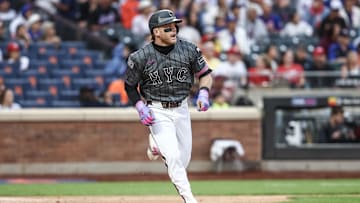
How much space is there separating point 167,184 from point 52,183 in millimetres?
1874

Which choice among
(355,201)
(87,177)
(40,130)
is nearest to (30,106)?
(40,130)

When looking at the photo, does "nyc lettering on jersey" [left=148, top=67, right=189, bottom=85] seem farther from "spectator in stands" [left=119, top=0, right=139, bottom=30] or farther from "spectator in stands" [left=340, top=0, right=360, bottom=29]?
"spectator in stands" [left=340, top=0, right=360, bottom=29]

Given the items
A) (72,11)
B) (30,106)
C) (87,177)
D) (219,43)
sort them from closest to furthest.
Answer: (87,177) < (30,106) < (219,43) < (72,11)

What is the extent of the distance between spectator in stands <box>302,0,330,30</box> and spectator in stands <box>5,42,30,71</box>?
600 cm

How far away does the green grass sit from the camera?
456 inches

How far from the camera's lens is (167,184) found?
1415cm

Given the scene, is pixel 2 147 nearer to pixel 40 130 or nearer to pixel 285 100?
pixel 40 130

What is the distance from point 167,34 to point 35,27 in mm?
9933

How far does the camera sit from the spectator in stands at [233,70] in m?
16.9

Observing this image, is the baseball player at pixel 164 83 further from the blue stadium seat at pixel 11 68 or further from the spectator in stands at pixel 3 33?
the spectator in stands at pixel 3 33

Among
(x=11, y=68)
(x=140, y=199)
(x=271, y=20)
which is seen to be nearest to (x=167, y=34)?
(x=140, y=199)

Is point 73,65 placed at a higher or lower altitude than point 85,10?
lower

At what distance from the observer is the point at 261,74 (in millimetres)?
16859

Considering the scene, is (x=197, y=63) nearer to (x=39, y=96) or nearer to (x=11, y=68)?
(x=39, y=96)
